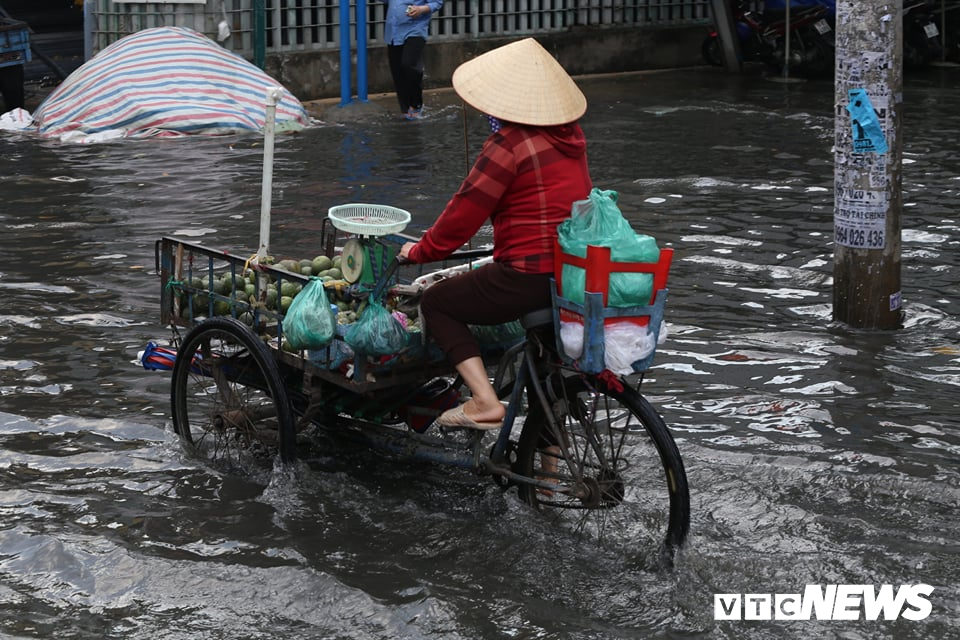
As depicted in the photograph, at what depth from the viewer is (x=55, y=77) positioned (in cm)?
1653

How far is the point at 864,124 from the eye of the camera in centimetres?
649

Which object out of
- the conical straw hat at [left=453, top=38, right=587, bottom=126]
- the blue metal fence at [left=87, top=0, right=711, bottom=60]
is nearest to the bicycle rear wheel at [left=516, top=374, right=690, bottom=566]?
the conical straw hat at [left=453, top=38, right=587, bottom=126]

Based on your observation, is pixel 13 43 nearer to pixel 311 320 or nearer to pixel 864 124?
pixel 864 124

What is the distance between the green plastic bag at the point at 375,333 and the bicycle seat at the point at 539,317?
1.54ft

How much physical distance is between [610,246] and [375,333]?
0.92 metres

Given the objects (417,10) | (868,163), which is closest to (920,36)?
(417,10)

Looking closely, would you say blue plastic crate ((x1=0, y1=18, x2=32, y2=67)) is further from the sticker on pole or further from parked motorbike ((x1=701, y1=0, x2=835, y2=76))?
the sticker on pole

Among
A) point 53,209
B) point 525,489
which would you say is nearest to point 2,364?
point 525,489

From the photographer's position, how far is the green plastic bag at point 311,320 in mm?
4480

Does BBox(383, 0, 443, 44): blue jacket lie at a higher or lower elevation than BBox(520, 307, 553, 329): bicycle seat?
higher

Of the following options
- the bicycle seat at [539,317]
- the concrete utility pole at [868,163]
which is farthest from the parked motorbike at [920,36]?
the bicycle seat at [539,317]

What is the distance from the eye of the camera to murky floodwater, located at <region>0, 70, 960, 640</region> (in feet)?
13.3

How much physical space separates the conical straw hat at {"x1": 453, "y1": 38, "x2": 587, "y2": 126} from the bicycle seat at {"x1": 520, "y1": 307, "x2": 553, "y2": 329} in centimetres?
62

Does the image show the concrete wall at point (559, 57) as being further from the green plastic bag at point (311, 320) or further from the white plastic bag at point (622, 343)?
the white plastic bag at point (622, 343)
